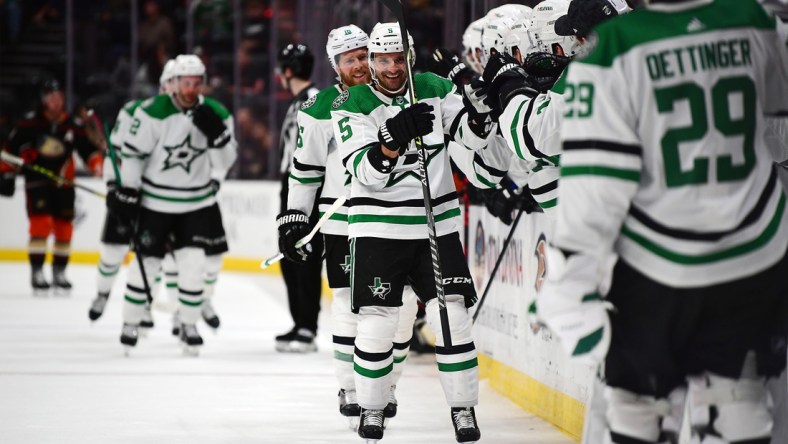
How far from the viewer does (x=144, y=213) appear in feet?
21.4

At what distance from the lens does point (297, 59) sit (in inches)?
269

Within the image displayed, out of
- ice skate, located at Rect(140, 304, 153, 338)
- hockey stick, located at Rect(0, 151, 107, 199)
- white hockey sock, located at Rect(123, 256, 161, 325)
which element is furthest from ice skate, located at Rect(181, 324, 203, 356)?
hockey stick, located at Rect(0, 151, 107, 199)

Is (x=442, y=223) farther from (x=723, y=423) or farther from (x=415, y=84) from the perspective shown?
(x=723, y=423)

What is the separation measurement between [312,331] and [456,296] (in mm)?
3072

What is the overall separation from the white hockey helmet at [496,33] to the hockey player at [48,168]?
5.90 meters

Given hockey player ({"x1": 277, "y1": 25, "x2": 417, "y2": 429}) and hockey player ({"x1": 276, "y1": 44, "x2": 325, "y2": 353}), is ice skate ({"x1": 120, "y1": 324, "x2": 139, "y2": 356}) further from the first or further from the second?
hockey player ({"x1": 277, "y1": 25, "x2": 417, "y2": 429})

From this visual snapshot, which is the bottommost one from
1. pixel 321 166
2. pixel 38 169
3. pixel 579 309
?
pixel 38 169

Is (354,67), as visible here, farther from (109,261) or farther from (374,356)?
(109,261)

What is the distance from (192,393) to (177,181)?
4.67 feet

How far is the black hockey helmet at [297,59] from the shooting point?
682cm

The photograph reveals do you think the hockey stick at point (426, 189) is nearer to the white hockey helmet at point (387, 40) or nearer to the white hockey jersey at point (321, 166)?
the white hockey helmet at point (387, 40)

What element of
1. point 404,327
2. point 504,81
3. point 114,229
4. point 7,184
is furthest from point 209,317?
point 504,81

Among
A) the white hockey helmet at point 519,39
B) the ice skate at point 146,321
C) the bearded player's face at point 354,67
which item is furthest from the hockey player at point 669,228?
the ice skate at point 146,321


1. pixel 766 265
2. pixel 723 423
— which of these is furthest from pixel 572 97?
pixel 723 423
